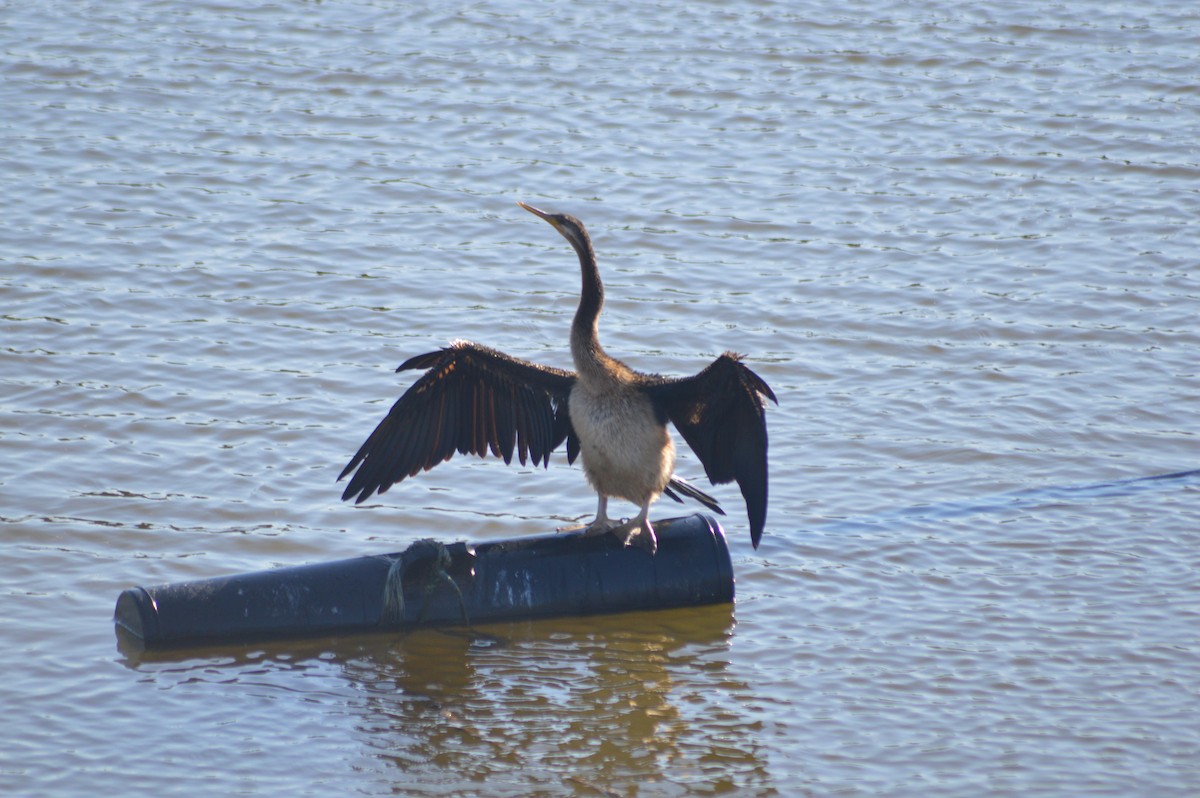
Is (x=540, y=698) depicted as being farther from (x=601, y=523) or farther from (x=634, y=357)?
(x=634, y=357)

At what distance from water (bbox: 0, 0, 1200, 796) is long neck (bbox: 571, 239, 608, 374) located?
0.96m

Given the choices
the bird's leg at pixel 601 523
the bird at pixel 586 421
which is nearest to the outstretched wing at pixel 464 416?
the bird at pixel 586 421

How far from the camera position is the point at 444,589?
590 centimetres

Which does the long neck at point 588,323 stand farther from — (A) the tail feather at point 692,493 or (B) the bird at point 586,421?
(A) the tail feather at point 692,493

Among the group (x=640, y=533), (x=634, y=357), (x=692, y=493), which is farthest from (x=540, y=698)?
(x=634, y=357)

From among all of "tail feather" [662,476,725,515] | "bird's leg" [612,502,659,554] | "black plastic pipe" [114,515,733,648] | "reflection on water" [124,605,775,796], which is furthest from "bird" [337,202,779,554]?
"reflection on water" [124,605,775,796]

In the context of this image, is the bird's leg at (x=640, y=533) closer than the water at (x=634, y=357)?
No

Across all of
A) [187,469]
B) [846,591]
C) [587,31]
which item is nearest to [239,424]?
[187,469]

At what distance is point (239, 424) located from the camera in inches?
309

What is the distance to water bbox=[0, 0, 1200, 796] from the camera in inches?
211

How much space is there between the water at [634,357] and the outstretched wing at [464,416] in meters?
0.48

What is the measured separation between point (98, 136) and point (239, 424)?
5.08 meters

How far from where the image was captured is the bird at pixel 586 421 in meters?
6.11

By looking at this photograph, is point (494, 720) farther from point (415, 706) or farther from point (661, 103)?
point (661, 103)
